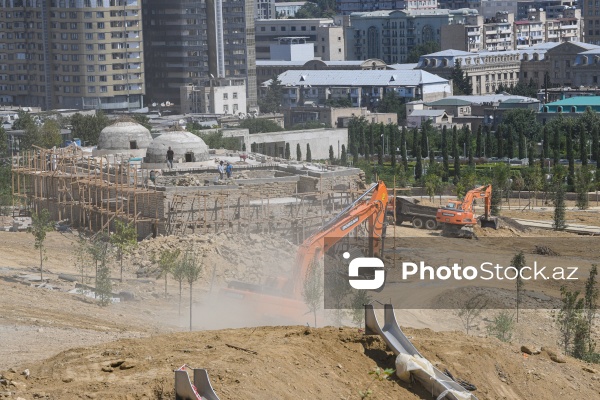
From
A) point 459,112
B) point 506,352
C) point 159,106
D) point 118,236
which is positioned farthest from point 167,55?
point 506,352

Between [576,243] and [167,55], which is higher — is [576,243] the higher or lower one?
the lower one

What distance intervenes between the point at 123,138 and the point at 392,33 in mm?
111875

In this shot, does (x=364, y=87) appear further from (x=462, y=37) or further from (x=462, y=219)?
(x=462, y=219)

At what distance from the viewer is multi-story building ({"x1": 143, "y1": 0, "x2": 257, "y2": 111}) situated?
124 m

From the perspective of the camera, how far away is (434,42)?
532 feet

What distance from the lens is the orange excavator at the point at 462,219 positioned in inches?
2085

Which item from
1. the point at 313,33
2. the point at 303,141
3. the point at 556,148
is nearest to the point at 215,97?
the point at 303,141

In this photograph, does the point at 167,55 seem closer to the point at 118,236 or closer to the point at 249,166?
the point at 249,166

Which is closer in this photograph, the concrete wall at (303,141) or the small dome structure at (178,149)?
the small dome structure at (178,149)

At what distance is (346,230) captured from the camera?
39.3m

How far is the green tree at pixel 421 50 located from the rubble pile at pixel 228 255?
377ft

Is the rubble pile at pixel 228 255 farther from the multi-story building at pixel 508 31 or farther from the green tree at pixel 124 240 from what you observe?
the multi-story building at pixel 508 31

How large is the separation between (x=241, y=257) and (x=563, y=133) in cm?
5622

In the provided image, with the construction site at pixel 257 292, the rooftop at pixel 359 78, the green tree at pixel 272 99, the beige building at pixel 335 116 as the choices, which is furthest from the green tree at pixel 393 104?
the construction site at pixel 257 292
